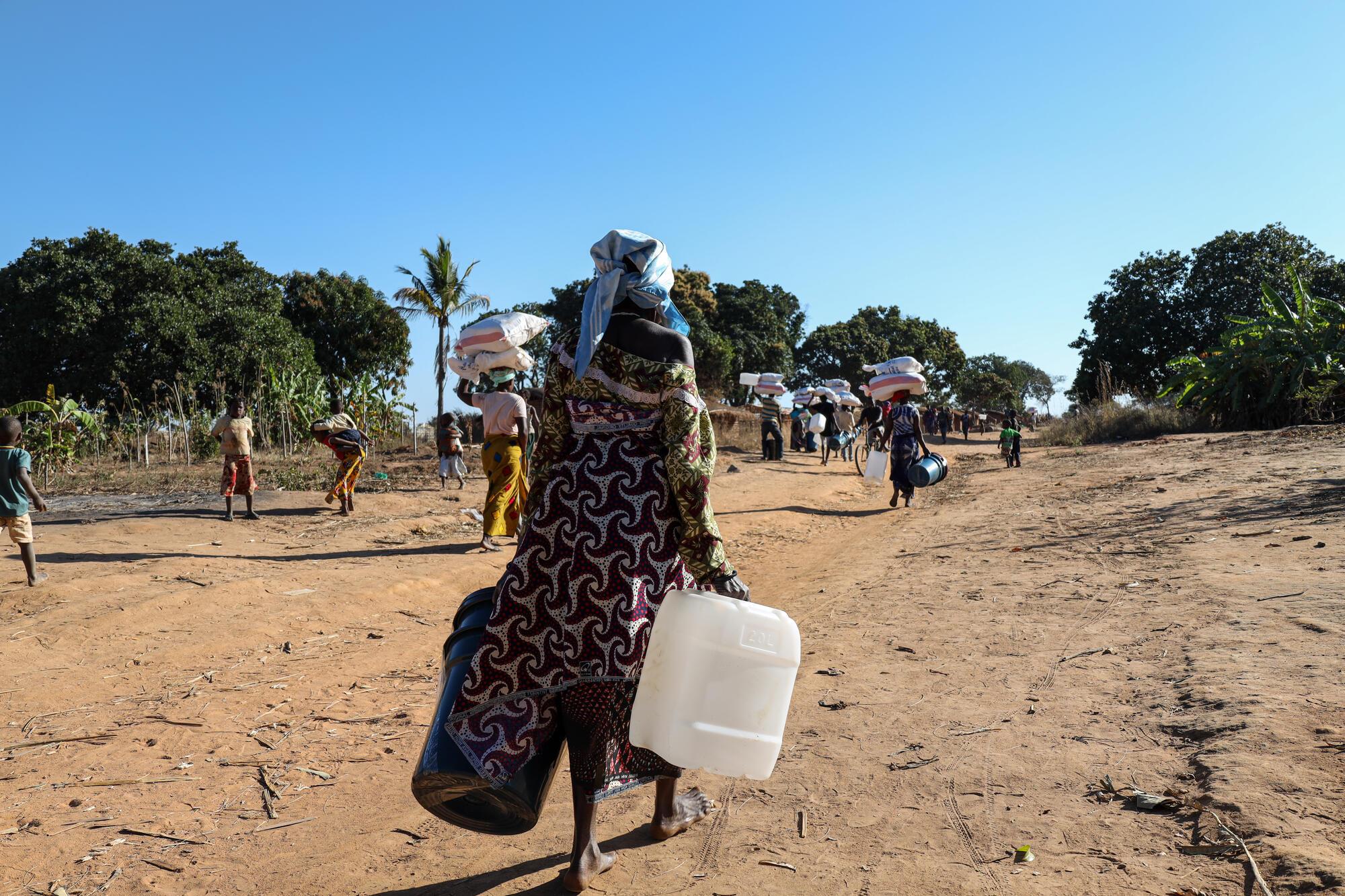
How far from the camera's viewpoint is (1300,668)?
3645mm

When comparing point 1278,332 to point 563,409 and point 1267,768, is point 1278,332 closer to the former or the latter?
point 1267,768

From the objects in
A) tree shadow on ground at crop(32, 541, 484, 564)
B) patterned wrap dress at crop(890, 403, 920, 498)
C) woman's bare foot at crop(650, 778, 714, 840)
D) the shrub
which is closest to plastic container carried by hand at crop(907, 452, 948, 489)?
patterned wrap dress at crop(890, 403, 920, 498)

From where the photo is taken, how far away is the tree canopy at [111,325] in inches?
888

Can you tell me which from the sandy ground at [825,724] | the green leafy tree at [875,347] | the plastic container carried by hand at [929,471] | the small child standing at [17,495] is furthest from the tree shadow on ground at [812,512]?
the green leafy tree at [875,347]

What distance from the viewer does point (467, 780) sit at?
2.33m

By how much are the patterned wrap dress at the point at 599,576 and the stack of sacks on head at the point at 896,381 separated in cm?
903

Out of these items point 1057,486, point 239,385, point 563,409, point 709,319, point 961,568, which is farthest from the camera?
point 709,319

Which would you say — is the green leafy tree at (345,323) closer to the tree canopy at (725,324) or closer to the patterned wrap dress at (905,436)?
the tree canopy at (725,324)

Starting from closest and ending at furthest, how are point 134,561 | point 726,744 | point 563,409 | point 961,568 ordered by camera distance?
point 726,744 < point 563,409 < point 961,568 < point 134,561

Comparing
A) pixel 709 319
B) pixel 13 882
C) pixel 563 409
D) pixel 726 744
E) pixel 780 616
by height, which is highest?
pixel 709 319

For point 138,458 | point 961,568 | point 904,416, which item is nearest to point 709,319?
point 138,458

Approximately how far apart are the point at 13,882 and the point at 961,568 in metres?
6.21

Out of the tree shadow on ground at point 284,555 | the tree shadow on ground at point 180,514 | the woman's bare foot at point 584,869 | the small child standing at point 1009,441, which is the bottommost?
the woman's bare foot at point 584,869

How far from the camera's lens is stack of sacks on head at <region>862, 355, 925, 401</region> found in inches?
443
